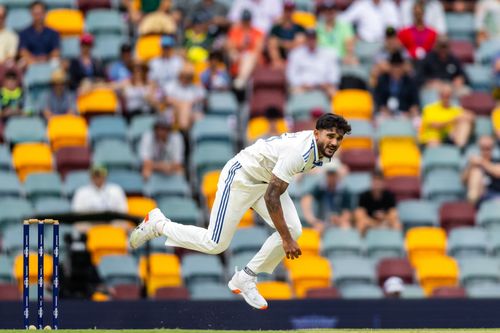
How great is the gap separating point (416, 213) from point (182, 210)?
9.00 feet

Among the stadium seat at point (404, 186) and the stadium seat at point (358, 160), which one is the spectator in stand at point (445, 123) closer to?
the stadium seat at point (404, 186)

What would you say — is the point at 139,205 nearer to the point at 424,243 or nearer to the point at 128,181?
the point at 128,181

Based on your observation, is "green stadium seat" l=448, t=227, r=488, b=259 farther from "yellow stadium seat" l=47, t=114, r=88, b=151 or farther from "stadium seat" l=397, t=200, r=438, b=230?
"yellow stadium seat" l=47, t=114, r=88, b=151

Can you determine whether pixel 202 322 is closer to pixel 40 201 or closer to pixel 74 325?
pixel 74 325

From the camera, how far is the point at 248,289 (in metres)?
12.4

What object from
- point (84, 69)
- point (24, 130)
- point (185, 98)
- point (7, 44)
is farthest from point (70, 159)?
point (7, 44)

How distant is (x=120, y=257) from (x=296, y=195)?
7.43 feet

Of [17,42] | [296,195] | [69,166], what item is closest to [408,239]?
[296,195]

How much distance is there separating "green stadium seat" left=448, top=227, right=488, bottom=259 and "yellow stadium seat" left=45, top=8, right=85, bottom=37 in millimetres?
5688

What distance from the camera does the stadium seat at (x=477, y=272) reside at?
1700cm

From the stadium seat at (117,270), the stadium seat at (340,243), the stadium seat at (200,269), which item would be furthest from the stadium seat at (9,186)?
the stadium seat at (340,243)

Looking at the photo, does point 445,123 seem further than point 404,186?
Yes

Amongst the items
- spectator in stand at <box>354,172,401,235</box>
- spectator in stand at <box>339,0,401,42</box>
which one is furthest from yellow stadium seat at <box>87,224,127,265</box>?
spectator in stand at <box>339,0,401,42</box>

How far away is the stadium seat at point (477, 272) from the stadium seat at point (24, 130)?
514cm
